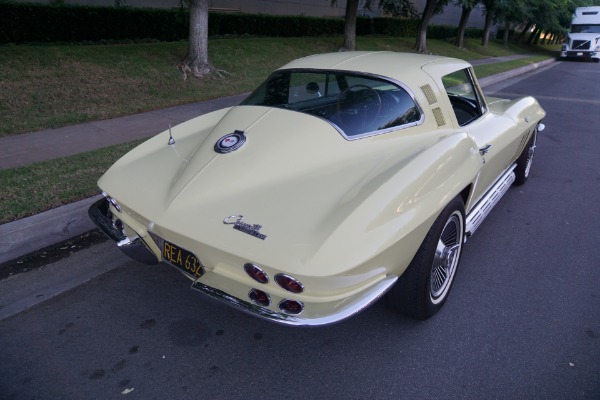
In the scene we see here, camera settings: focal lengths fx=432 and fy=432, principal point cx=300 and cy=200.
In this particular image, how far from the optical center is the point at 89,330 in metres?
2.62

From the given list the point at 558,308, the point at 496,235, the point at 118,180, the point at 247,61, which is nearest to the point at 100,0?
the point at 247,61

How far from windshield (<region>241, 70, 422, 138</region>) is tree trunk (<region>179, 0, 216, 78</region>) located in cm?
667

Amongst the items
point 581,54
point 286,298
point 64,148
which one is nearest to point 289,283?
point 286,298

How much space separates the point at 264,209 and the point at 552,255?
8.64 feet

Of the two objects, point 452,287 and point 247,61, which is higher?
point 247,61

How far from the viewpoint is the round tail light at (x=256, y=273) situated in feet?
6.61

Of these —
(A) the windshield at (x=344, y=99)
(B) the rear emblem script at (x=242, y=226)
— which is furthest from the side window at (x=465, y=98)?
(B) the rear emblem script at (x=242, y=226)

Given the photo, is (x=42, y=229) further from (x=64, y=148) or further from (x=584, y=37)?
(x=584, y=37)

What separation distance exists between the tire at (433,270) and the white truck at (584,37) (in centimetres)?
2911

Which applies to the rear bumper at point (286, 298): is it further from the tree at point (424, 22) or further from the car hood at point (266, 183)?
the tree at point (424, 22)

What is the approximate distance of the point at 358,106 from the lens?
303 centimetres

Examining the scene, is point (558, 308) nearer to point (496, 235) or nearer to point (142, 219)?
point (496, 235)

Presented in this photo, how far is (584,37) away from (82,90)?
28.5 meters

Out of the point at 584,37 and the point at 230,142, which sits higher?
the point at 584,37
